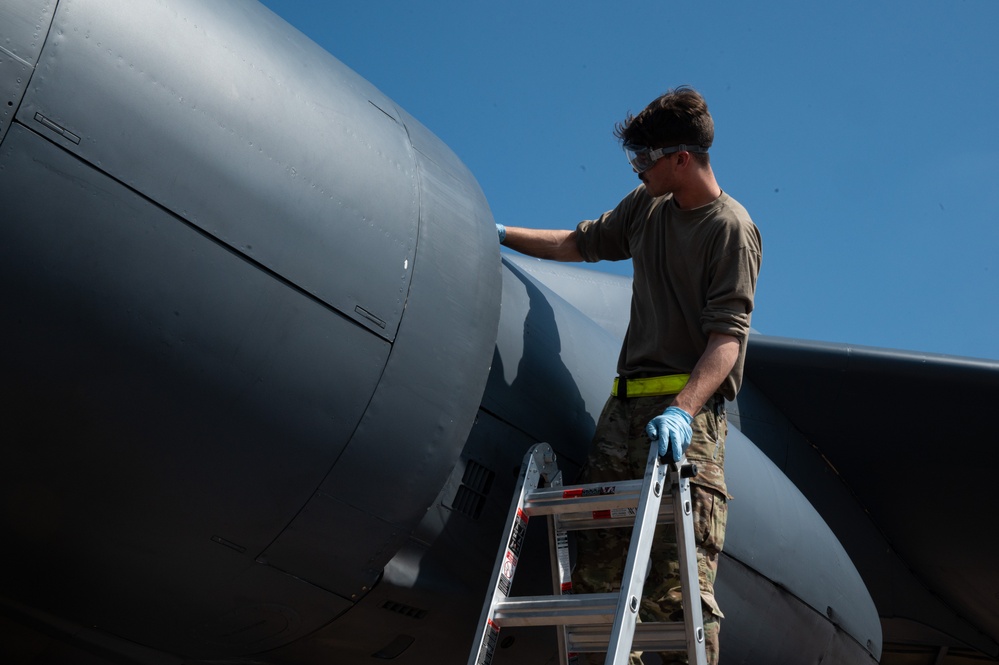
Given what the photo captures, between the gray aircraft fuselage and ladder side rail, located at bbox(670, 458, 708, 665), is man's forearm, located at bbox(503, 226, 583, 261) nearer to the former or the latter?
the gray aircraft fuselage

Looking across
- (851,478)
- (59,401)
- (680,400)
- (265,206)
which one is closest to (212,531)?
(59,401)

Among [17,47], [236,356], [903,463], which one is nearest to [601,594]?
[236,356]

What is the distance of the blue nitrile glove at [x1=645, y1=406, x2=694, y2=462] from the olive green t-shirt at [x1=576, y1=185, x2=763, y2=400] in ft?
1.42

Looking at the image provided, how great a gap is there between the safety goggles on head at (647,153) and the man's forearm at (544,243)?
0.74 metres

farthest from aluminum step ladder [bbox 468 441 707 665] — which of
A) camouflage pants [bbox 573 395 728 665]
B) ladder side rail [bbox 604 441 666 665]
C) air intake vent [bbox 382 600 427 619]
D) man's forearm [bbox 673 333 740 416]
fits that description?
air intake vent [bbox 382 600 427 619]

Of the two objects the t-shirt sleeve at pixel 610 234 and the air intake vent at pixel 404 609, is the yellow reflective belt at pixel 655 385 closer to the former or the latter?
the t-shirt sleeve at pixel 610 234

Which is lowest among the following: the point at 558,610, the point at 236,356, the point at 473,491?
the point at 558,610

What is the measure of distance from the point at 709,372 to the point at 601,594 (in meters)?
0.95

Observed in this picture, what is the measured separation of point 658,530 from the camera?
3936 mm

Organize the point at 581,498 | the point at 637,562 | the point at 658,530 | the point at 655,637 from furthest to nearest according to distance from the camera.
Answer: the point at 658,530 → the point at 581,498 → the point at 655,637 → the point at 637,562

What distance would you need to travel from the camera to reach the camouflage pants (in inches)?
151

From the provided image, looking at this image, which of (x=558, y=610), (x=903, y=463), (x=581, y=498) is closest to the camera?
(x=558, y=610)

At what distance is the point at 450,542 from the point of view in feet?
13.6

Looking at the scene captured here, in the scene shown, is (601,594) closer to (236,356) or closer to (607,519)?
(607,519)
